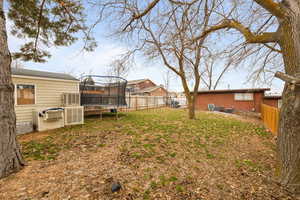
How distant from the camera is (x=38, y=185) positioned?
1846 mm

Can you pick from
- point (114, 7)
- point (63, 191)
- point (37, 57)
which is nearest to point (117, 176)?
point (63, 191)

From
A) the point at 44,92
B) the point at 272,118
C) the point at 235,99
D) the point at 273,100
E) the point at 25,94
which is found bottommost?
the point at 272,118

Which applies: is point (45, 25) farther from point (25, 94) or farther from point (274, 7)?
point (274, 7)

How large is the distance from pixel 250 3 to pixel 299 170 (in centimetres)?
455

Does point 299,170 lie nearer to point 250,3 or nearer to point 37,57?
point 250,3

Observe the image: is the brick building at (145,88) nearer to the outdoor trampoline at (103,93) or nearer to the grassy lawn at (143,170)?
the outdoor trampoline at (103,93)

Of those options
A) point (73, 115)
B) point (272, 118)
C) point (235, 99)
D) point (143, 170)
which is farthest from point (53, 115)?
point (235, 99)

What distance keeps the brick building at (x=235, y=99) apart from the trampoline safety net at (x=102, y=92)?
461 inches

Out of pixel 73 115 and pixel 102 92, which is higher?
pixel 102 92

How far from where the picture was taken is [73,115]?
559 cm

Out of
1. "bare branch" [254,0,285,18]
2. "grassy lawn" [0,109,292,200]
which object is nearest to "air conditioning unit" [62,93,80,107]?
"grassy lawn" [0,109,292,200]

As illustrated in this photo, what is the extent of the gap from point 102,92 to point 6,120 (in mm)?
5053

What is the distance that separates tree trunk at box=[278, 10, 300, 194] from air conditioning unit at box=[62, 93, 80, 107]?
23.2 feet

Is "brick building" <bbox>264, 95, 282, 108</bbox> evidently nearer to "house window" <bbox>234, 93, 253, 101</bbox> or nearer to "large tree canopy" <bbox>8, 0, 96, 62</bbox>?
"house window" <bbox>234, 93, 253, 101</bbox>
